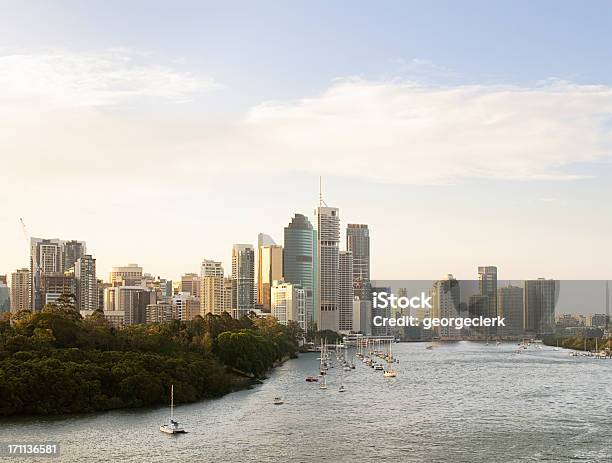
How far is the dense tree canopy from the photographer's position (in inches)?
1492

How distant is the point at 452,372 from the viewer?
219 ft

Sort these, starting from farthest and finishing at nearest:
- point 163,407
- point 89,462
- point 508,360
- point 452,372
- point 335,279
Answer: point 335,279 < point 508,360 < point 452,372 < point 163,407 < point 89,462

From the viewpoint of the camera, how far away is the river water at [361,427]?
1172 inches

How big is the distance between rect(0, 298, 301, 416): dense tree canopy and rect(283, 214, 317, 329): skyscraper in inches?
4100

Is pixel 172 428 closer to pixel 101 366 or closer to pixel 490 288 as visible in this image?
pixel 101 366

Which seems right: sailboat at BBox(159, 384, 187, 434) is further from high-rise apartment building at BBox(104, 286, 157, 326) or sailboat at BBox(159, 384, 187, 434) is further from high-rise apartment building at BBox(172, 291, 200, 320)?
high-rise apartment building at BBox(172, 291, 200, 320)

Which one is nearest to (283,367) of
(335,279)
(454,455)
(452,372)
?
(452,372)

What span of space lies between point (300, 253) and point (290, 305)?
69.5 ft

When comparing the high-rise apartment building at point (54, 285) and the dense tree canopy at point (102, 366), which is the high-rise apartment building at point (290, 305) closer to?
the high-rise apartment building at point (54, 285)

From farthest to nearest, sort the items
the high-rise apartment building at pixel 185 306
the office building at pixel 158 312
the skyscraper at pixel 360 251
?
the skyscraper at pixel 360 251 < the high-rise apartment building at pixel 185 306 < the office building at pixel 158 312

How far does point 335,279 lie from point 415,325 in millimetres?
19203

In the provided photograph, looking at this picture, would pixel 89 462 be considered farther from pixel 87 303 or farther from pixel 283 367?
pixel 87 303

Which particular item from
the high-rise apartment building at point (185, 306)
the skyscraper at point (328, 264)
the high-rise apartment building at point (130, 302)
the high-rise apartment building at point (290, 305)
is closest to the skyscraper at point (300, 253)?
the skyscraper at point (328, 264)

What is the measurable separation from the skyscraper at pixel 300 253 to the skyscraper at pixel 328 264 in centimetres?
225
